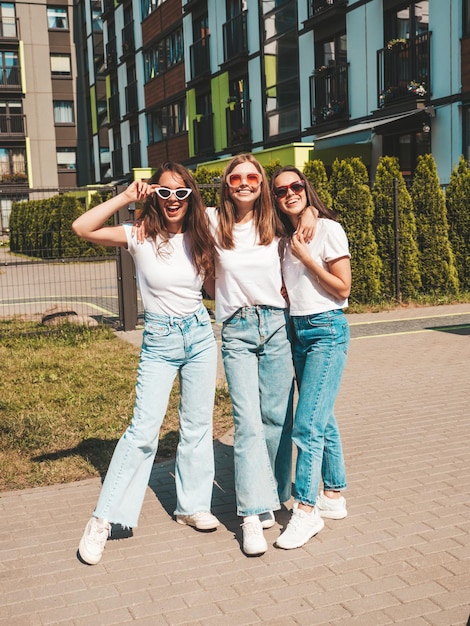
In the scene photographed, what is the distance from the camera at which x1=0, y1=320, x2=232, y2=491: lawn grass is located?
521 cm

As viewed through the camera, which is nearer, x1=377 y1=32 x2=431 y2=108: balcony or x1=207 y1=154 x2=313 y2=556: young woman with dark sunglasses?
x1=207 y1=154 x2=313 y2=556: young woman with dark sunglasses

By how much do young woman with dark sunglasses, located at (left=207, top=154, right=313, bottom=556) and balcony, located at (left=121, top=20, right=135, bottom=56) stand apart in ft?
120

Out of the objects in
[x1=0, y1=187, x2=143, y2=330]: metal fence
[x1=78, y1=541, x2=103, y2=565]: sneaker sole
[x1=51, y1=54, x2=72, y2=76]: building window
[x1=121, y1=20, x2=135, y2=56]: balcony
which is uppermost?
[x1=51, y1=54, x2=72, y2=76]: building window

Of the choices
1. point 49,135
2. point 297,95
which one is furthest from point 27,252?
point 49,135

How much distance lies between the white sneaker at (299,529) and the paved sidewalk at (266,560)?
5 centimetres

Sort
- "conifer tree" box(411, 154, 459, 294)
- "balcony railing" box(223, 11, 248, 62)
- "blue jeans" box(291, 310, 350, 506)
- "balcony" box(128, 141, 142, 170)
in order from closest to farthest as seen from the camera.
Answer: "blue jeans" box(291, 310, 350, 506), "conifer tree" box(411, 154, 459, 294), "balcony railing" box(223, 11, 248, 62), "balcony" box(128, 141, 142, 170)

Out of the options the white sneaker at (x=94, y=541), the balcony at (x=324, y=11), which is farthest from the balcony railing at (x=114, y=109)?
the white sneaker at (x=94, y=541)

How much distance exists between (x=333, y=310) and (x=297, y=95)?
70.8ft

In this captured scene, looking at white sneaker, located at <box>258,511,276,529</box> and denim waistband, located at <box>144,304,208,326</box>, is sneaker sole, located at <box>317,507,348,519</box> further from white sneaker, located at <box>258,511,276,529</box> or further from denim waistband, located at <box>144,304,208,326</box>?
denim waistband, located at <box>144,304,208,326</box>

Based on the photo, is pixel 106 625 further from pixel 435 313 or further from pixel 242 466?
pixel 435 313

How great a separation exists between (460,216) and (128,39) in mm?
28613

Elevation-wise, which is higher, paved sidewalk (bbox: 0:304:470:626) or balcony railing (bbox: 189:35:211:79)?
balcony railing (bbox: 189:35:211:79)

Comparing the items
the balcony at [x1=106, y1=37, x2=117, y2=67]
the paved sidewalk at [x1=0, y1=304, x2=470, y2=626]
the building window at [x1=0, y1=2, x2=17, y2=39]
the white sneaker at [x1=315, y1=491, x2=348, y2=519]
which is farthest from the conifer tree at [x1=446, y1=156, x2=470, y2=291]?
the building window at [x1=0, y1=2, x2=17, y2=39]

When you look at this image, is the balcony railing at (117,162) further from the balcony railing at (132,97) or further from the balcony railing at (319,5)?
the balcony railing at (319,5)
